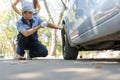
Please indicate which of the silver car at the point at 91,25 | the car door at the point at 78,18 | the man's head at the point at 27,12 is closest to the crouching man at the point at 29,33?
the man's head at the point at 27,12

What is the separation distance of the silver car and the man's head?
92cm

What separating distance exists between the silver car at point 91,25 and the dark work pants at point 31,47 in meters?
0.55

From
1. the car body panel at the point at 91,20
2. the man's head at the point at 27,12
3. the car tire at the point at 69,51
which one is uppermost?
the man's head at the point at 27,12

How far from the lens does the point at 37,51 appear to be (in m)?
7.75

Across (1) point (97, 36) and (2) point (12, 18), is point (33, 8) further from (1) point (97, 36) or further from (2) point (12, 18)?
(2) point (12, 18)

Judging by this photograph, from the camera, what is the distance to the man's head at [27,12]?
22.5 ft

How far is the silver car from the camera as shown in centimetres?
478

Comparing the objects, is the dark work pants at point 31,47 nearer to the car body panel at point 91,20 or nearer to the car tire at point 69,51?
the car tire at point 69,51

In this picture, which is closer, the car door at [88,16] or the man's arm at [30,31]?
the car door at [88,16]

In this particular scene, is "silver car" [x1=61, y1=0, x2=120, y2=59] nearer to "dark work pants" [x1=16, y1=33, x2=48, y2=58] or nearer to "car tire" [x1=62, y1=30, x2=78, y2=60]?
"car tire" [x1=62, y1=30, x2=78, y2=60]

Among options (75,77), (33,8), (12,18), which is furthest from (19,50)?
(12,18)

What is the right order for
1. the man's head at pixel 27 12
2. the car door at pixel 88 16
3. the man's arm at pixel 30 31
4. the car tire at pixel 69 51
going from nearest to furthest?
the car door at pixel 88 16 < the man's arm at pixel 30 31 < the man's head at pixel 27 12 < the car tire at pixel 69 51

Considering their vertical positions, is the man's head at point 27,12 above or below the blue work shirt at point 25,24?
above

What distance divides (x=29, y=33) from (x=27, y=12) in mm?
463
